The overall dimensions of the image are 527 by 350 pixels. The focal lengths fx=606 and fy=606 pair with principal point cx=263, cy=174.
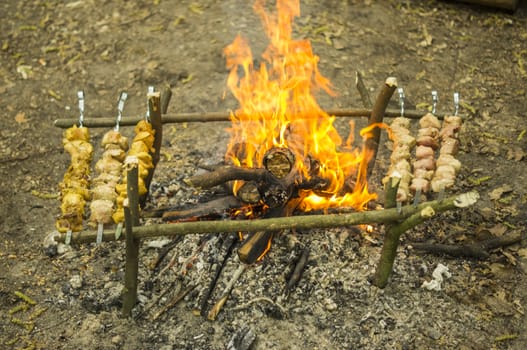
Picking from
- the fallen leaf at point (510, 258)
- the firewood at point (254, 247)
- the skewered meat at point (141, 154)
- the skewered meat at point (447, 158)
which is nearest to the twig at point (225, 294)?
the firewood at point (254, 247)

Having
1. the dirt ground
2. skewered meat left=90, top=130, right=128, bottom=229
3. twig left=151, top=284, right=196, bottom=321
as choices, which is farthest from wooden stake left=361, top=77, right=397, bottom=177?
skewered meat left=90, top=130, right=128, bottom=229

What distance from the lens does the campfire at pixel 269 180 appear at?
431cm

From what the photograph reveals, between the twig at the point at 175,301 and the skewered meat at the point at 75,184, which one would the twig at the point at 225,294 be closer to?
the twig at the point at 175,301

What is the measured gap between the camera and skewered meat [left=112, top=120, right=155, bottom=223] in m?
4.56

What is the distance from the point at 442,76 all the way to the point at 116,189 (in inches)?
202

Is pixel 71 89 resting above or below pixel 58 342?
Answer: above

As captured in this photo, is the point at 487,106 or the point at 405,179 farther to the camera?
the point at 487,106

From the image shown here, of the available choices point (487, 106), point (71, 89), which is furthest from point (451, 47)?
point (71, 89)

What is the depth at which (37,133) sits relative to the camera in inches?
291

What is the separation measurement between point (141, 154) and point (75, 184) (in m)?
0.59

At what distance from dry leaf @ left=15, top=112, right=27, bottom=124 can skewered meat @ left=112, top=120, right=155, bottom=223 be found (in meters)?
2.98

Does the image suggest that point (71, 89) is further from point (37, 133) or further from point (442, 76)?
point (442, 76)

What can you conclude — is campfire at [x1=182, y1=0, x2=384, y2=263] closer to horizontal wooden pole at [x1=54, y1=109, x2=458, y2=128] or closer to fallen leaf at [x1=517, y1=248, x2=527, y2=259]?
horizontal wooden pole at [x1=54, y1=109, x2=458, y2=128]

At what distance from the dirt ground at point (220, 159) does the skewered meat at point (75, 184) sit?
995 millimetres
